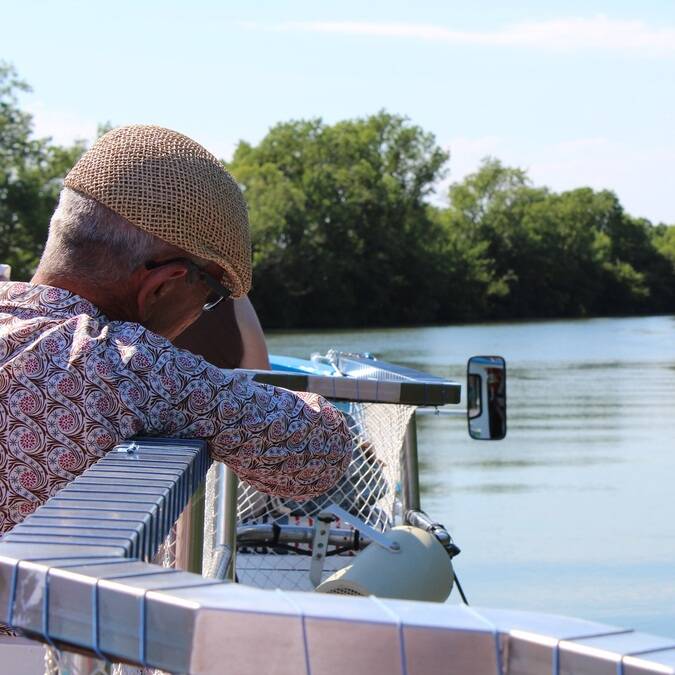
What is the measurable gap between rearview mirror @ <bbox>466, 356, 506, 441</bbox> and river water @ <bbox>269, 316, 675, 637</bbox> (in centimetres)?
283

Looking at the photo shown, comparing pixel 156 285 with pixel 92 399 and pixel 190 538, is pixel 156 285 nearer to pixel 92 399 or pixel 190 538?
pixel 92 399

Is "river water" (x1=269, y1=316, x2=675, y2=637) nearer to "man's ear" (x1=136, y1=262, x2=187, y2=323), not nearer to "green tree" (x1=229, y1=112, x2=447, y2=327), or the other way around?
"man's ear" (x1=136, y1=262, x2=187, y2=323)

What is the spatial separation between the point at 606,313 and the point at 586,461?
8794 cm

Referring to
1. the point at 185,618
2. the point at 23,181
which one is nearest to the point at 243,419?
the point at 185,618

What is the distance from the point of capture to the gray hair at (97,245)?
2191 millimetres

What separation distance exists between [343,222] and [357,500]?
7975 cm

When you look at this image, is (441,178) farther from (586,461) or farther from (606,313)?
(586,461)

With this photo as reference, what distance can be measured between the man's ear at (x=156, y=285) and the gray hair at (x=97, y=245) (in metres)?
0.03

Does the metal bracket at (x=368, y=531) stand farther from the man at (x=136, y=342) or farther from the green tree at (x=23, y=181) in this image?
the green tree at (x=23, y=181)

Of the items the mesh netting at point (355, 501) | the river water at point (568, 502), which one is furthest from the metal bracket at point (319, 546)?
the river water at point (568, 502)

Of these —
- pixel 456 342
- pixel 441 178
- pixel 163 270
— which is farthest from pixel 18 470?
pixel 441 178

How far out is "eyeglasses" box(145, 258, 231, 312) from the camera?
2244 mm

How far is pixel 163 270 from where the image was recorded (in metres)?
2.25

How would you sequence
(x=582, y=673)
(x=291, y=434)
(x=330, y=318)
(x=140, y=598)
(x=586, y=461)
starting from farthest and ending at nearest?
(x=330, y=318)
(x=586, y=461)
(x=291, y=434)
(x=140, y=598)
(x=582, y=673)
